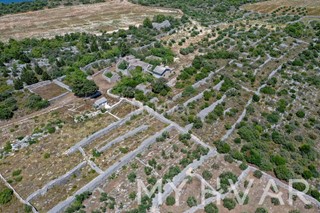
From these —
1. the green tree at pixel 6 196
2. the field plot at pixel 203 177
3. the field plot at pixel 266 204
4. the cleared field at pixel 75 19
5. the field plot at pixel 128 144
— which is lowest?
the cleared field at pixel 75 19

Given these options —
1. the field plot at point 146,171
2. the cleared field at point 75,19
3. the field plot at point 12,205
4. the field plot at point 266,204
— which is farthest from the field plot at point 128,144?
the cleared field at point 75,19

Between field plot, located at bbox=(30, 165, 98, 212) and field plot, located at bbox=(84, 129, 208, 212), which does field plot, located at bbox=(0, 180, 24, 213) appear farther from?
field plot, located at bbox=(84, 129, 208, 212)

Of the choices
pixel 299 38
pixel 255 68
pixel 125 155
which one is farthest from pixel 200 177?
pixel 299 38

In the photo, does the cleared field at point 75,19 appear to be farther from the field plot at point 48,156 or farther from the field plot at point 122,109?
the field plot at point 48,156

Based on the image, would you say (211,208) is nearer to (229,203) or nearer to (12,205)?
(229,203)

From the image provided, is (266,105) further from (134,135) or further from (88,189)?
(88,189)

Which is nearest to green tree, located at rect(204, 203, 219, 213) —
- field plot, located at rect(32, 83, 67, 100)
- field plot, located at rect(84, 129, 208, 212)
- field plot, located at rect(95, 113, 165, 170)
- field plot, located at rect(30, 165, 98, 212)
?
field plot, located at rect(84, 129, 208, 212)

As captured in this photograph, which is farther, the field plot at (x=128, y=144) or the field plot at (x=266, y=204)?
the field plot at (x=128, y=144)
